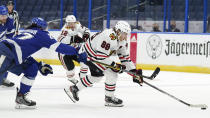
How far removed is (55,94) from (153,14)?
824 cm

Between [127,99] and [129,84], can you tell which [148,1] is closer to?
[129,84]

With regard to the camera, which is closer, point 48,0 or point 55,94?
point 55,94

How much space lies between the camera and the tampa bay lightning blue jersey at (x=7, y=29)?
6691mm

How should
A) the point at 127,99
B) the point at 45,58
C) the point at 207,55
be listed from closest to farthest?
the point at 127,99, the point at 207,55, the point at 45,58

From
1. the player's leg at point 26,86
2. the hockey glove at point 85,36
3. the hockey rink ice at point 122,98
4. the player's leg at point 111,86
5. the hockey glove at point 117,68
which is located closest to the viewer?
the hockey rink ice at point 122,98

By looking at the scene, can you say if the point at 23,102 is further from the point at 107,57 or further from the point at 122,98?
the point at 122,98

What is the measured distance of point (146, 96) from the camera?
6.25 meters

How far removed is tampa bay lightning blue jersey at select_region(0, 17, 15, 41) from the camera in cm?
669

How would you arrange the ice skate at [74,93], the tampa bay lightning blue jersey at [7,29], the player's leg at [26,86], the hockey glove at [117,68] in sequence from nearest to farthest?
the player's leg at [26,86], the hockey glove at [117,68], the ice skate at [74,93], the tampa bay lightning blue jersey at [7,29]

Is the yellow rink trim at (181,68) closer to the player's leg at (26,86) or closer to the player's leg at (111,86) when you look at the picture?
the player's leg at (111,86)

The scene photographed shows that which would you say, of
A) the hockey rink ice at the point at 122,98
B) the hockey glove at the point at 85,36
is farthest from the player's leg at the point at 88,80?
the hockey glove at the point at 85,36

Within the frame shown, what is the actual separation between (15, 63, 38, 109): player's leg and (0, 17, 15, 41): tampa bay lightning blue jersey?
1958mm

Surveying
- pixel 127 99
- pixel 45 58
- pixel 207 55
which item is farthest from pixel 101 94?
pixel 45 58

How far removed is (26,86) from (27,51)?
0.36 metres
